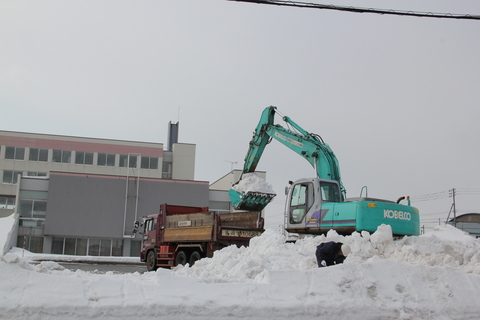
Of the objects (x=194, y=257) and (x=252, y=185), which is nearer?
(x=194, y=257)

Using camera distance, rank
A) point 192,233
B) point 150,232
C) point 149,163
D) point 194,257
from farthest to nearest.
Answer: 1. point 149,163
2. point 150,232
3. point 192,233
4. point 194,257

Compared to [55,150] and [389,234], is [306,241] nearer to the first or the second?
[389,234]

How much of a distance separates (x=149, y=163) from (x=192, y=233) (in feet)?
120

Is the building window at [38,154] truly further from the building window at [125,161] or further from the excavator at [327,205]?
the excavator at [327,205]

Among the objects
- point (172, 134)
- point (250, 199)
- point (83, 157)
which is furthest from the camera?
point (172, 134)

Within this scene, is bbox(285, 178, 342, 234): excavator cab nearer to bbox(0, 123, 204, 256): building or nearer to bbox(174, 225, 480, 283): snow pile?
bbox(174, 225, 480, 283): snow pile

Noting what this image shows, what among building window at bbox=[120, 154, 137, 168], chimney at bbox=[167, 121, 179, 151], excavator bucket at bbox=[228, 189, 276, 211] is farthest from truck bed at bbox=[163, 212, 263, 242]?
chimney at bbox=[167, 121, 179, 151]

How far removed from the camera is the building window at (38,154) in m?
53.2

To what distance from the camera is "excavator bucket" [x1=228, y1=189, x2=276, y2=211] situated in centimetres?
1977

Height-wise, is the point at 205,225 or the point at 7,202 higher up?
the point at 7,202

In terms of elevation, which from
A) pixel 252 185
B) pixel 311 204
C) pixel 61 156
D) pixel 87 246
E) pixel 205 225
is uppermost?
pixel 61 156

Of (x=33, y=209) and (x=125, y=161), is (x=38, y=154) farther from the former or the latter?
(x=33, y=209)

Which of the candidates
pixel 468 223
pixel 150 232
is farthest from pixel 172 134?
pixel 150 232

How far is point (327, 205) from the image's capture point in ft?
49.6
